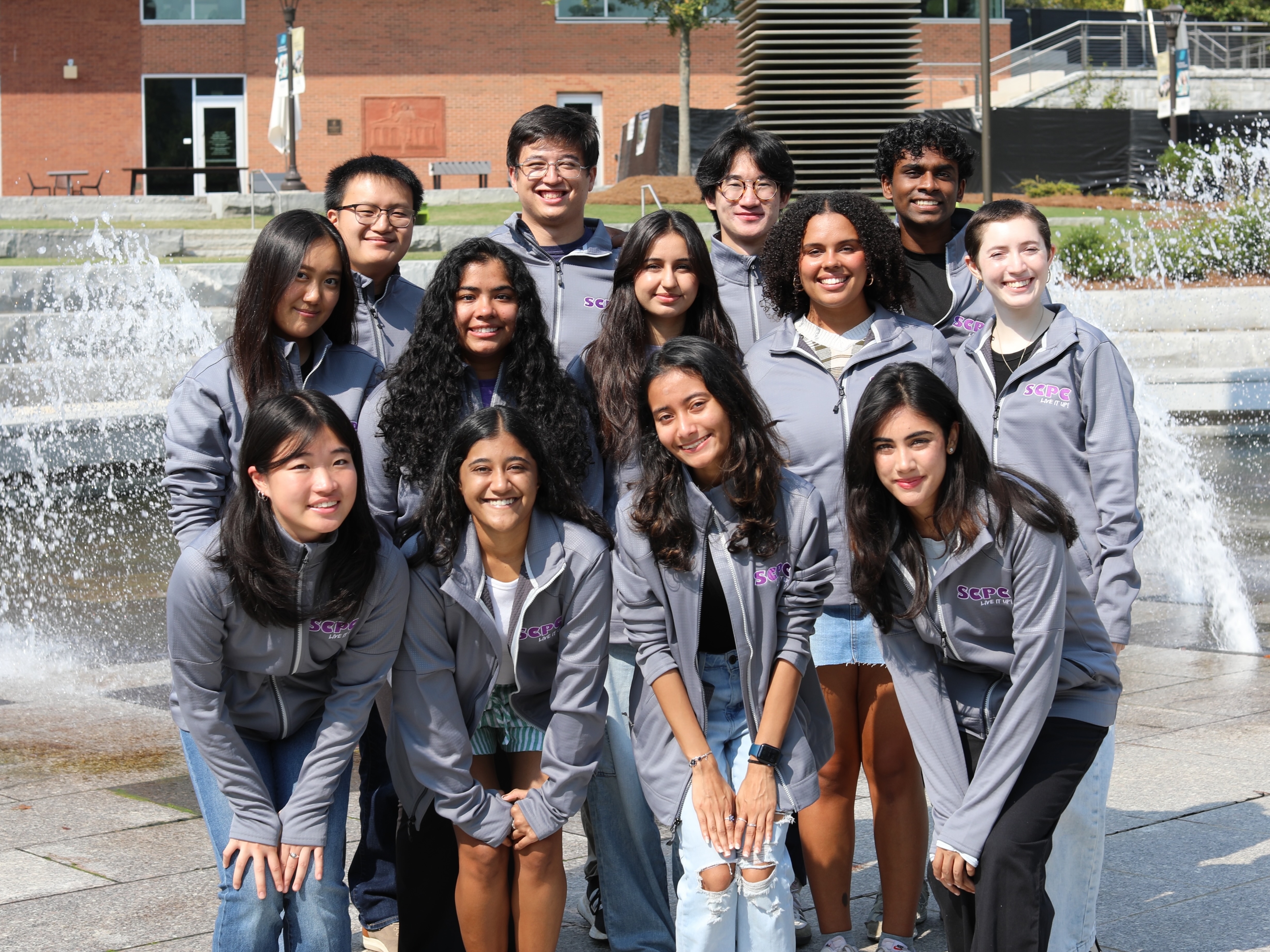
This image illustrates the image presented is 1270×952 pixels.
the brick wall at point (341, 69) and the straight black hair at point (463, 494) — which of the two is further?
the brick wall at point (341, 69)

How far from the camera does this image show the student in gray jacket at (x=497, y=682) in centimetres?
346

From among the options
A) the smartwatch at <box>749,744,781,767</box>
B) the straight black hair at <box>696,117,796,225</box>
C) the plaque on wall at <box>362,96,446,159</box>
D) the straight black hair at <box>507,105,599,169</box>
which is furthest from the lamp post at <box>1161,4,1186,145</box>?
the smartwatch at <box>749,744,781,767</box>

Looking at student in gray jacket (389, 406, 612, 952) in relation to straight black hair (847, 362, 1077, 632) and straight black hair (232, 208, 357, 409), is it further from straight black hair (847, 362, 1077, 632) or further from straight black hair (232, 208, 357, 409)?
straight black hair (847, 362, 1077, 632)

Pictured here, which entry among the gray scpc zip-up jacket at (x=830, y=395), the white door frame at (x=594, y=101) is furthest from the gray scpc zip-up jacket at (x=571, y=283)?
the white door frame at (x=594, y=101)

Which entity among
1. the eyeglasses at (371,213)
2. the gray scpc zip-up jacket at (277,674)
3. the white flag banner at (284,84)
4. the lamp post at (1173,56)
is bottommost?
the gray scpc zip-up jacket at (277,674)

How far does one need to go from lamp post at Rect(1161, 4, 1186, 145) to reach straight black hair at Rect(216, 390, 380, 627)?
25.9 m

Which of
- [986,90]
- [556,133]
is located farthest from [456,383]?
[986,90]

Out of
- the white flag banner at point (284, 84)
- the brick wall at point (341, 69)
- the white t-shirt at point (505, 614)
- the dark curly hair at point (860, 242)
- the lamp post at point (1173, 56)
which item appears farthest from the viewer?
the brick wall at point (341, 69)

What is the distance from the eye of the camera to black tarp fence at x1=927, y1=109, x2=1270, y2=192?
2914 cm

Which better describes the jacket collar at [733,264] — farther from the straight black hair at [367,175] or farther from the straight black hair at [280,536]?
the straight black hair at [280,536]

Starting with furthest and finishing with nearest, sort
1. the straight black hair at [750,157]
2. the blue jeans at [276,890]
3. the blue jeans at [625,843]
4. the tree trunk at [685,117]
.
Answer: the tree trunk at [685,117]
the straight black hair at [750,157]
the blue jeans at [625,843]
the blue jeans at [276,890]

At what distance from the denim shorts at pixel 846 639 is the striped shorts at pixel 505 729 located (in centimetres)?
83

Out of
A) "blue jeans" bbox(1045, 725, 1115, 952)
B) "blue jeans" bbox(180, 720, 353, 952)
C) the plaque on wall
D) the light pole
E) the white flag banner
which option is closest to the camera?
"blue jeans" bbox(180, 720, 353, 952)

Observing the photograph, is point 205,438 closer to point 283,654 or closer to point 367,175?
point 283,654
